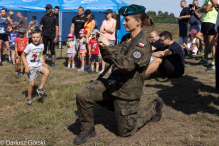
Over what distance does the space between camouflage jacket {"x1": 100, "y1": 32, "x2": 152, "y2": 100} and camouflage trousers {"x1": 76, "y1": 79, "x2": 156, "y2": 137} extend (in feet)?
0.44

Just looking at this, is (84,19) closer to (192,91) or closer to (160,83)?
(160,83)

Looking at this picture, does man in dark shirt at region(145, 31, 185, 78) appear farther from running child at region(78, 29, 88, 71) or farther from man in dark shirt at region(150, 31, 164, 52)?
running child at region(78, 29, 88, 71)

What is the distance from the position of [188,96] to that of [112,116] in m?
1.93

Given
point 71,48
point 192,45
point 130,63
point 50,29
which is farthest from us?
point 192,45

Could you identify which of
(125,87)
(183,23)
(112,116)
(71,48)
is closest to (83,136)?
(125,87)

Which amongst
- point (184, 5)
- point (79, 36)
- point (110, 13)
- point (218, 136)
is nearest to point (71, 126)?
point (218, 136)

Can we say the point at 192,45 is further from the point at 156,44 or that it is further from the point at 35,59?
the point at 35,59

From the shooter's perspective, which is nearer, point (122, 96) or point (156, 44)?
point (122, 96)

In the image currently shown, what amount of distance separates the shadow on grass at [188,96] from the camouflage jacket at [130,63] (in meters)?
1.63

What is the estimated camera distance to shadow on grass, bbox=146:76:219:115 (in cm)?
466

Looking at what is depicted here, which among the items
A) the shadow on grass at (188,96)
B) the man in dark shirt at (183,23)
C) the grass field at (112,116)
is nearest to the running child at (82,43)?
the grass field at (112,116)

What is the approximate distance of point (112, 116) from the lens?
4.43 metres

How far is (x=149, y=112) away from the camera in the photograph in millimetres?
3852

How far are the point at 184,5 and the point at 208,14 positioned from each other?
12.5 ft
